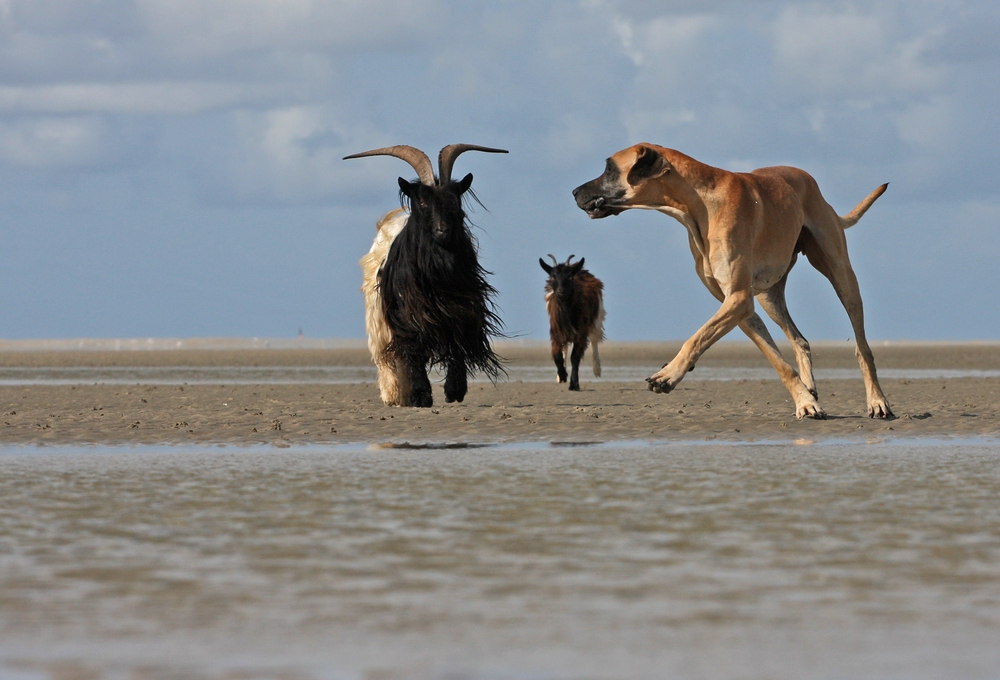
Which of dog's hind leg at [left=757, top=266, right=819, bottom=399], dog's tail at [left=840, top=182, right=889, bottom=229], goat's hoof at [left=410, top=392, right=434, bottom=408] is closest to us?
dog's hind leg at [left=757, top=266, right=819, bottom=399]

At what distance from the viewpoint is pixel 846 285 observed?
1167 centimetres

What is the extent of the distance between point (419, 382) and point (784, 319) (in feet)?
11.0

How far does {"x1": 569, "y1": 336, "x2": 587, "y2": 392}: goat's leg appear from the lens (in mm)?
18625

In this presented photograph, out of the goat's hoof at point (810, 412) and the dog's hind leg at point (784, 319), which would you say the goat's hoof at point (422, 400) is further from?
the goat's hoof at point (810, 412)

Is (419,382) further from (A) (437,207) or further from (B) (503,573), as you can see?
(B) (503,573)

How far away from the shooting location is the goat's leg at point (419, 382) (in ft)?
40.8

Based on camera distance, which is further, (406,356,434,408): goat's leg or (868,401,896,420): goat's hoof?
(406,356,434,408): goat's leg

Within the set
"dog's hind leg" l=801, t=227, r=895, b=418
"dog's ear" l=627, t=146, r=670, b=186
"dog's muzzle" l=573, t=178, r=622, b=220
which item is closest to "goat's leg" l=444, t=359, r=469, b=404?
"dog's muzzle" l=573, t=178, r=622, b=220

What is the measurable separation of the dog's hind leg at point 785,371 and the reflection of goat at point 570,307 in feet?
26.6

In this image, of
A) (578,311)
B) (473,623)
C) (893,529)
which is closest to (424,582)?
(473,623)

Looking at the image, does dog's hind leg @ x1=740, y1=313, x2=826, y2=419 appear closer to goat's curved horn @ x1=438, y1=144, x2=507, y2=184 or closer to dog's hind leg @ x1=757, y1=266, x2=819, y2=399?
dog's hind leg @ x1=757, y1=266, x2=819, y2=399

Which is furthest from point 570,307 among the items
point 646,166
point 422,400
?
point 646,166

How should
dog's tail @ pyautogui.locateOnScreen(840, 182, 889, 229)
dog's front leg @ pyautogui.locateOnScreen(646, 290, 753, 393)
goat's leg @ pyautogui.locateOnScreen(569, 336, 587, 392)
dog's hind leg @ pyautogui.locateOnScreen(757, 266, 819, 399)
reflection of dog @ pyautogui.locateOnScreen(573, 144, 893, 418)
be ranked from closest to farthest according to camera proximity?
1. dog's front leg @ pyautogui.locateOnScreen(646, 290, 753, 393)
2. reflection of dog @ pyautogui.locateOnScreen(573, 144, 893, 418)
3. dog's hind leg @ pyautogui.locateOnScreen(757, 266, 819, 399)
4. dog's tail @ pyautogui.locateOnScreen(840, 182, 889, 229)
5. goat's leg @ pyautogui.locateOnScreen(569, 336, 587, 392)

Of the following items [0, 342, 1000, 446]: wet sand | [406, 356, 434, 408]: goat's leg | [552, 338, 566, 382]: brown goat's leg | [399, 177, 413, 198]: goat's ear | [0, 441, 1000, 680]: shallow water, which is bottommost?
[0, 441, 1000, 680]: shallow water
